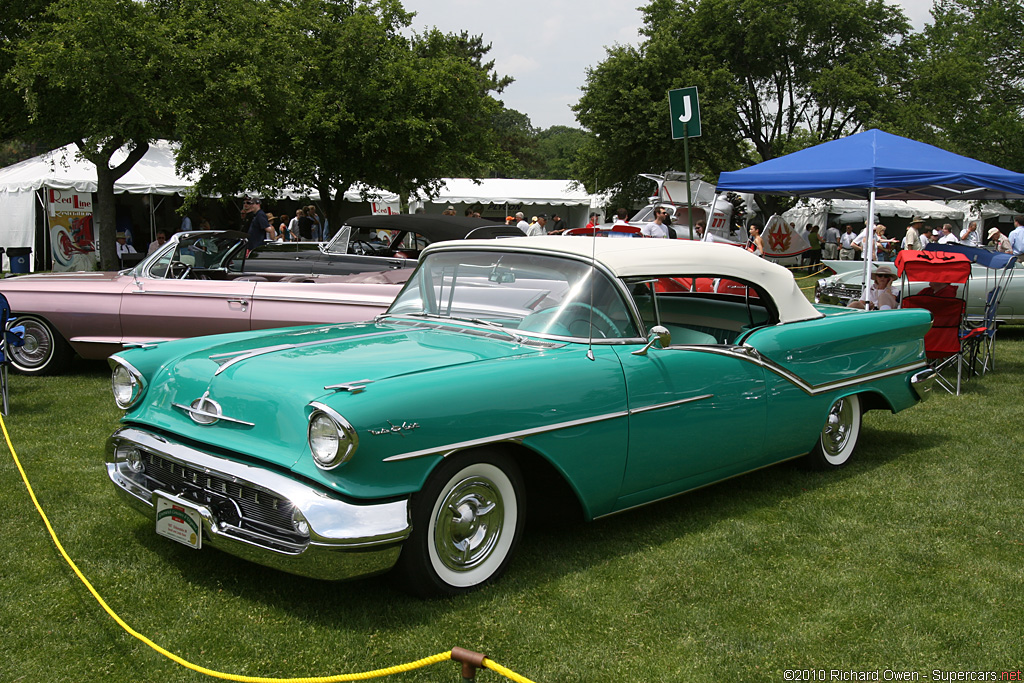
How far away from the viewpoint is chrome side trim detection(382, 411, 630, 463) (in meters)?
3.22

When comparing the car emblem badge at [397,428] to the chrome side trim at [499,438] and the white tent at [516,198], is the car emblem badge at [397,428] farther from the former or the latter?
the white tent at [516,198]

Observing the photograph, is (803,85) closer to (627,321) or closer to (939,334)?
(939,334)

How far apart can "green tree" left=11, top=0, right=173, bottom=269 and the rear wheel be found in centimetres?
599

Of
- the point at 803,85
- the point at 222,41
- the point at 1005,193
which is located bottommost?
the point at 1005,193

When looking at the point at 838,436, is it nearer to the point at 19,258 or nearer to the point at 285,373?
the point at 285,373

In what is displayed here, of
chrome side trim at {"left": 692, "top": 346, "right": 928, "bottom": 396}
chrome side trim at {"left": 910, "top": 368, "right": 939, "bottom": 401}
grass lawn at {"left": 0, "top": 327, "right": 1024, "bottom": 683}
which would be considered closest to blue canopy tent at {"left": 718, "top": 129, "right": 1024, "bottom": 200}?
chrome side trim at {"left": 910, "top": 368, "right": 939, "bottom": 401}

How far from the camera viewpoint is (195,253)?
27.7 ft

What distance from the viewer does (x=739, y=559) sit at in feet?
13.1

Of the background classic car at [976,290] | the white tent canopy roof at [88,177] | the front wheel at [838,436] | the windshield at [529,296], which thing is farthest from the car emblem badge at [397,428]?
the white tent canopy roof at [88,177]

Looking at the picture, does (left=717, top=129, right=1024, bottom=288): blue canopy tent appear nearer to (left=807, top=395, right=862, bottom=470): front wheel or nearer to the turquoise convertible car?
(left=807, top=395, right=862, bottom=470): front wheel

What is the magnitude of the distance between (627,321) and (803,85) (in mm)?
33827

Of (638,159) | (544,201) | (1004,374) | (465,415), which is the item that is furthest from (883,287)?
(638,159)

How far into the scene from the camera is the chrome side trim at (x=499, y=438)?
10.6 ft

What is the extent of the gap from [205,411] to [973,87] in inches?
1255
